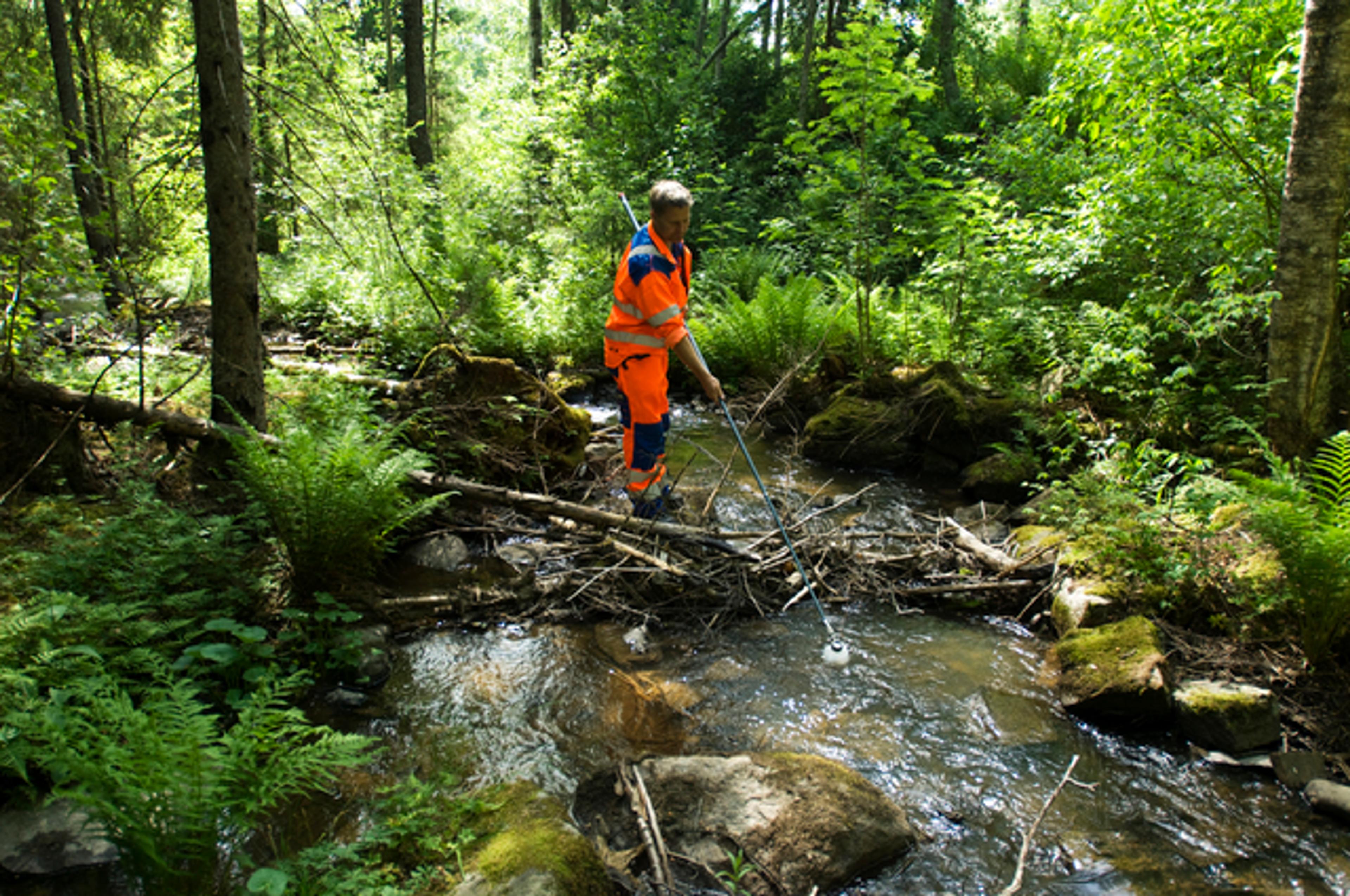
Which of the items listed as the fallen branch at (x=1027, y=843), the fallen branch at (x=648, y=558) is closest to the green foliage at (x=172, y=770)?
the fallen branch at (x=1027, y=843)

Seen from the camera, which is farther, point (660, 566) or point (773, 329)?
point (773, 329)

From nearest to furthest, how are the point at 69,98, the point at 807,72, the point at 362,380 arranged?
the point at 362,380 < the point at 69,98 < the point at 807,72

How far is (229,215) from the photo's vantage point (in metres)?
4.11

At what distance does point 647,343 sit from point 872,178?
501 cm

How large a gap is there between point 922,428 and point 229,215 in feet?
22.0

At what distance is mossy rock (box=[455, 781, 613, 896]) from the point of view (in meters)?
2.16

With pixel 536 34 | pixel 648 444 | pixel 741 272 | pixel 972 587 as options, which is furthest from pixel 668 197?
pixel 536 34

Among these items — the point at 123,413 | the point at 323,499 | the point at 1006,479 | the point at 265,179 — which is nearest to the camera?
the point at 323,499

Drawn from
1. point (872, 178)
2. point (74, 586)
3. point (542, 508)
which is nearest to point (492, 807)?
point (74, 586)

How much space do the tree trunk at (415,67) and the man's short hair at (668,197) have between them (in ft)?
33.7

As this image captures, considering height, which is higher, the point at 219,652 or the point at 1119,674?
the point at 219,652

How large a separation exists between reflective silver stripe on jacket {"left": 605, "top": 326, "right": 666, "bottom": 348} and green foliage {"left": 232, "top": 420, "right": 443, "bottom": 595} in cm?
169

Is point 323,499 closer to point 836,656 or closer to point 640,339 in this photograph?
point 640,339

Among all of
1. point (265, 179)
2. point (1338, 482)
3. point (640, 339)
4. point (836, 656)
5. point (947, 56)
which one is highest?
point (947, 56)
